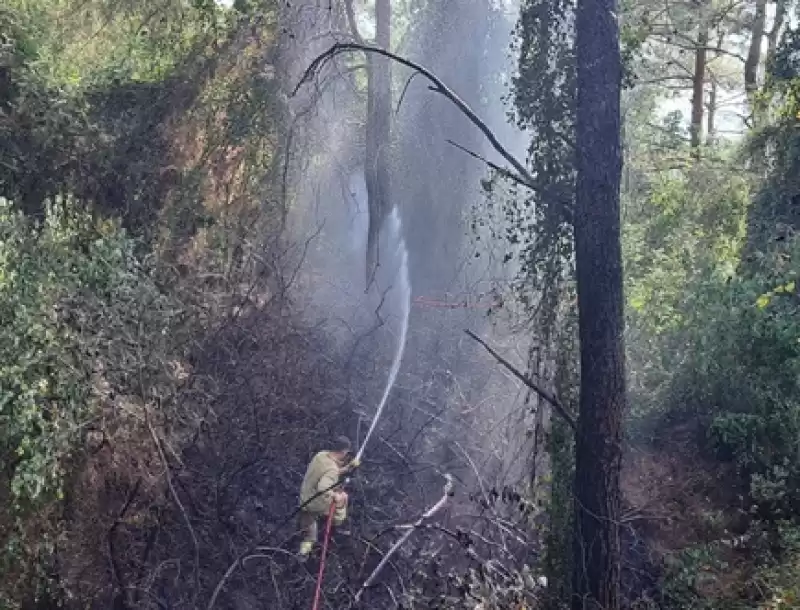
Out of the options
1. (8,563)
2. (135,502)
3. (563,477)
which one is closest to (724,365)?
(563,477)

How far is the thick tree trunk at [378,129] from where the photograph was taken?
13.7 metres

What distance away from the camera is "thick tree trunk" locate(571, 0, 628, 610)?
223 inches

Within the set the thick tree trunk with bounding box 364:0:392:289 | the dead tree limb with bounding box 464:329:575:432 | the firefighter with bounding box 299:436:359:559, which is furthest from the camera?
the thick tree trunk with bounding box 364:0:392:289

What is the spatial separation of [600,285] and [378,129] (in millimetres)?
8942

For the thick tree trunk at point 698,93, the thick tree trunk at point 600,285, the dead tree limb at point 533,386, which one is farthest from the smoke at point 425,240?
the thick tree trunk at point 600,285

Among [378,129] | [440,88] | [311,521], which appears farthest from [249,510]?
[378,129]

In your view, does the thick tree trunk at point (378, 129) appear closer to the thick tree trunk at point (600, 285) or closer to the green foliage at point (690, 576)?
the green foliage at point (690, 576)

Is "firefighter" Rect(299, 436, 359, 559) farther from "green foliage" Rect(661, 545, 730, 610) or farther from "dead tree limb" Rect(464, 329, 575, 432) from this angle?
"green foliage" Rect(661, 545, 730, 610)

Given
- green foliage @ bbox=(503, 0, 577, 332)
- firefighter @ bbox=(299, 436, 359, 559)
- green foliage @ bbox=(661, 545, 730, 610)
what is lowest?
green foliage @ bbox=(661, 545, 730, 610)

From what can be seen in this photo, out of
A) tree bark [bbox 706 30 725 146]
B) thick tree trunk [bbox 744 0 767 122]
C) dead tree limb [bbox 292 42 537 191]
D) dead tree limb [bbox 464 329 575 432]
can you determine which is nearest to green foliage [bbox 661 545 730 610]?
dead tree limb [bbox 464 329 575 432]

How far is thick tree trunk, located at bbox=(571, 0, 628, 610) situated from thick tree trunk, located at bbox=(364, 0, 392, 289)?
795cm

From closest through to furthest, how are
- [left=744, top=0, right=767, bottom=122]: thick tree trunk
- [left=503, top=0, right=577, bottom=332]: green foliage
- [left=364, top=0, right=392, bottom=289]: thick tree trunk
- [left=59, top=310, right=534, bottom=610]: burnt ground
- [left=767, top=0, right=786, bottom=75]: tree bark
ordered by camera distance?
[left=59, top=310, right=534, bottom=610]: burnt ground, [left=503, top=0, right=577, bottom=332]: green foliage, [left=767, top=0, right=786, bottom=75]: tree bark, [left=364, top=0, right=392, bottom=289]: thick tree trunk, [left=744, top=0, right=767, bottom=122]: thick tree trunk

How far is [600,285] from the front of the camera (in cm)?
568

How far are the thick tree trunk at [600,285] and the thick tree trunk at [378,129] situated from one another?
26.1 feet
